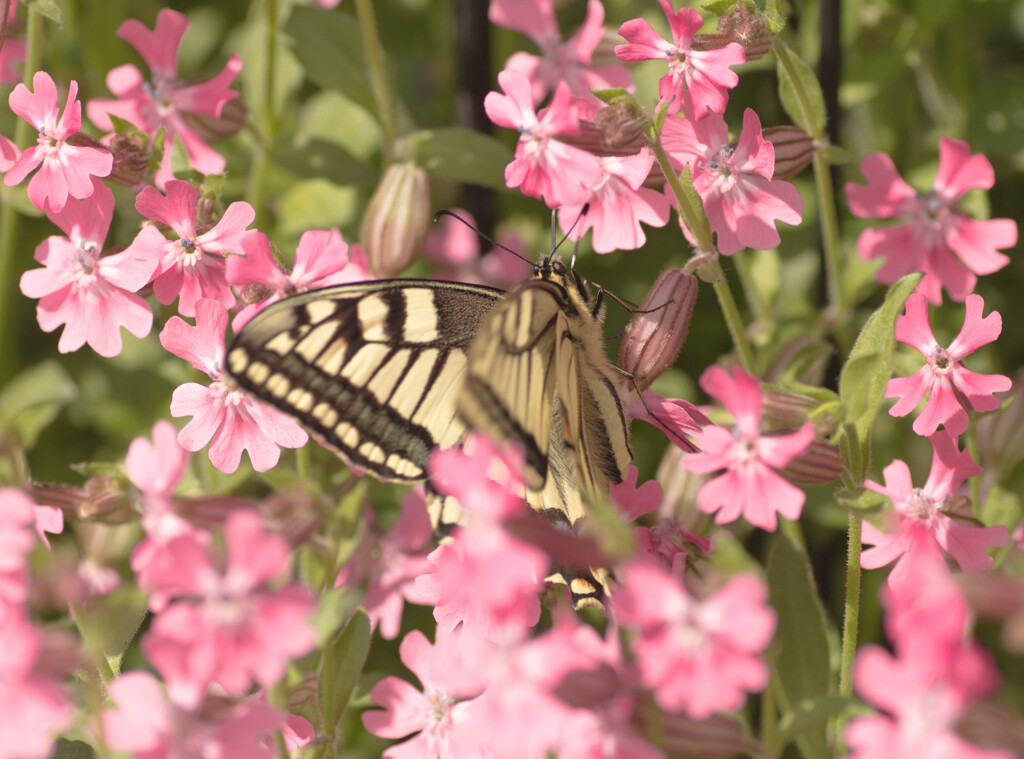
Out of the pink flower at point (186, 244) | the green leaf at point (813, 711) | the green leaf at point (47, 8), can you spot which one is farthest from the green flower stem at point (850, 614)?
the green leaf at point (47, 8)

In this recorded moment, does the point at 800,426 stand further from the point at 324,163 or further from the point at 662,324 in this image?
the point at 324,163

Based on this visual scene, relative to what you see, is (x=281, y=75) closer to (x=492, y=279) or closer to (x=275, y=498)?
(x=492, y=279)

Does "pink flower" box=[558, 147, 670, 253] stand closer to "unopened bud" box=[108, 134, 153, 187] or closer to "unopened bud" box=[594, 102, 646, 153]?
"unopened bud" box=[594, 102, 646, 153]

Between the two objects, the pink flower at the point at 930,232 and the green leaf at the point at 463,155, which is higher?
the pink flower at the point at 930,232

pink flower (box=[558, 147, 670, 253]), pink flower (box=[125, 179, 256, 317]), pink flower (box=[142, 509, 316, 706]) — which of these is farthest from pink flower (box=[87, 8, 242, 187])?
pink flower (box=[142, 509, 316, 706])

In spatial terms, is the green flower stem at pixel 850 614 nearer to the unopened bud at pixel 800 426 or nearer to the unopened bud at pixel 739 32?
the unopened bud at pixel 800 426

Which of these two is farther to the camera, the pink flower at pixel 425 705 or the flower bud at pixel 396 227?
the flower bud at pixel 396 227
